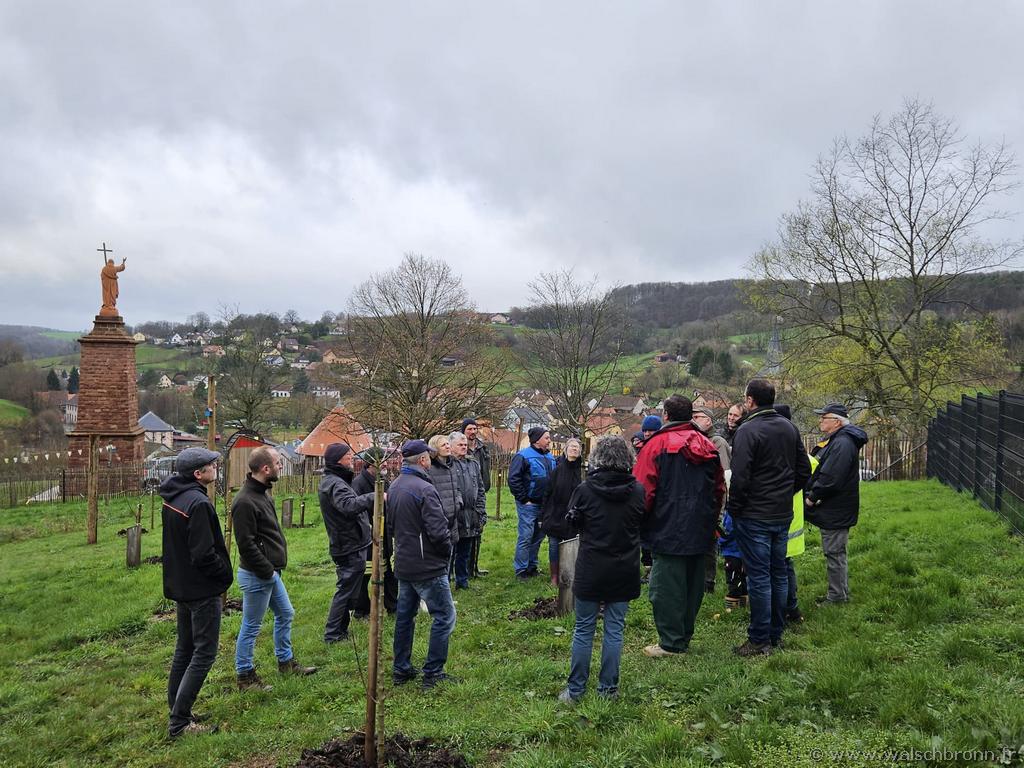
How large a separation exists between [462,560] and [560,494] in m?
1.81

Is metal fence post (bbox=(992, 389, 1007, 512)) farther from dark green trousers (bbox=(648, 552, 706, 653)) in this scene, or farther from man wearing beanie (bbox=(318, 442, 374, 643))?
man wearing beanie (bbox=(318, 442, 374, 643))

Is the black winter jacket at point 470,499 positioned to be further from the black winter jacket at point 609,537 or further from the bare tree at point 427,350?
the bare tree at point 427,350

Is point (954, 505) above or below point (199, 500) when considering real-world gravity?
below

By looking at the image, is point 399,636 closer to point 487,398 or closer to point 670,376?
point 487,398

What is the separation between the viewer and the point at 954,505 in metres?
9.02

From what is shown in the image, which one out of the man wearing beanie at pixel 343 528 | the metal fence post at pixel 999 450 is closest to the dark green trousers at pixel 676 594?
the man wearing beanie at pixel 343 528

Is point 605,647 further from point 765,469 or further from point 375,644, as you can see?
point 765,469

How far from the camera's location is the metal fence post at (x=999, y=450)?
25.8 feet

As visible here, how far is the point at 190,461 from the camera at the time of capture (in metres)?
4.41

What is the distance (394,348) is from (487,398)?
4833 millimetres

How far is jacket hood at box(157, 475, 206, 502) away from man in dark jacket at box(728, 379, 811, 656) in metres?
3.94

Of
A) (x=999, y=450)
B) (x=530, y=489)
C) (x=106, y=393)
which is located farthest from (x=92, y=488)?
(x=999, y=450)

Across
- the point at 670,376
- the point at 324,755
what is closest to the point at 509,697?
the point at 324,755

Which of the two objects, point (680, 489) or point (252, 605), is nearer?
point (680, 489)
